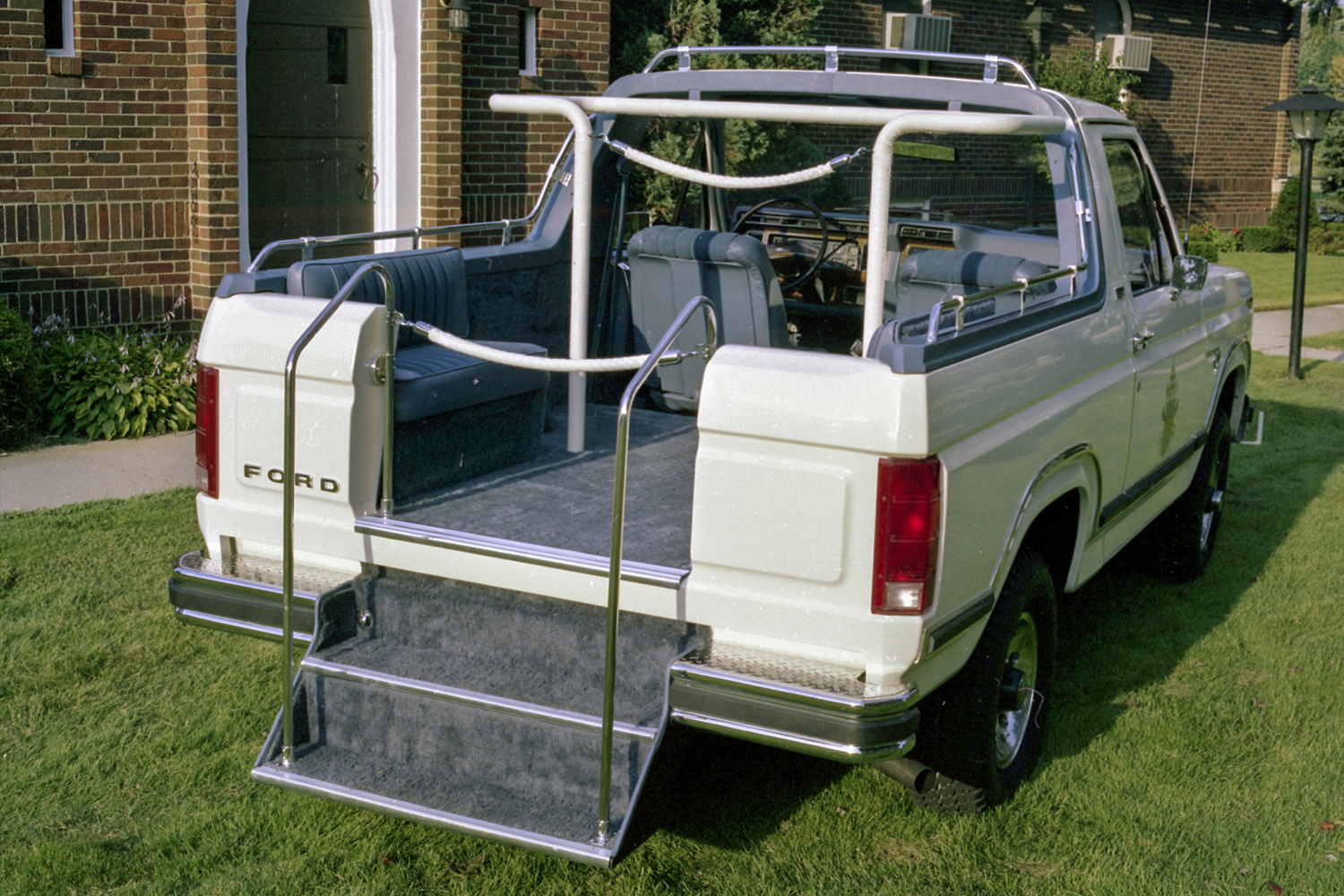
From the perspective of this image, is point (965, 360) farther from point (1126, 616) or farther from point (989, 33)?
point (989, 33)

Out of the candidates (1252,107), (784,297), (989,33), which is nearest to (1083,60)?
(989,33)

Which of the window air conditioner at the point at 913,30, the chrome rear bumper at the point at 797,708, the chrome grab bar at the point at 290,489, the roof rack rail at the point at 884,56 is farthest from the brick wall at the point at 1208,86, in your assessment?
the chrome rear bumper at the point at 797,708

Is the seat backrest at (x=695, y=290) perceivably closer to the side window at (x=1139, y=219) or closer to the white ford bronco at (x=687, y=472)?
the white ford bronco at (x=687, y=472)

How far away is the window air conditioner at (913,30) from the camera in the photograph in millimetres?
16375

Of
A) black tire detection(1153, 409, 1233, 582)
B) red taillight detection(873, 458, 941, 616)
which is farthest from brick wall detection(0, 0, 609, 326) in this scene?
red taillight detection(873, 458, 941, 616)

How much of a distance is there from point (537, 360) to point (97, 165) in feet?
20.0

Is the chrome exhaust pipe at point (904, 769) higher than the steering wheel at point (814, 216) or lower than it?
lower

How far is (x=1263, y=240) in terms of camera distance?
22.9 metres

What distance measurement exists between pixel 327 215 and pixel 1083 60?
1251 cm

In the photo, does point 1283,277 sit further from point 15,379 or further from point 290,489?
point 290,489

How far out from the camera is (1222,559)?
699 centimetres

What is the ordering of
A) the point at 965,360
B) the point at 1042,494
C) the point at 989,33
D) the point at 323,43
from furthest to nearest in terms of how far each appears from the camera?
the point at 989,33 → the point at 323,43 → the point at 1042,494 → the point at 965,360

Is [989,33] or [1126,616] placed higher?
[989,33]

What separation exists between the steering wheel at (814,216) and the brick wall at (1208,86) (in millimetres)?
13265
